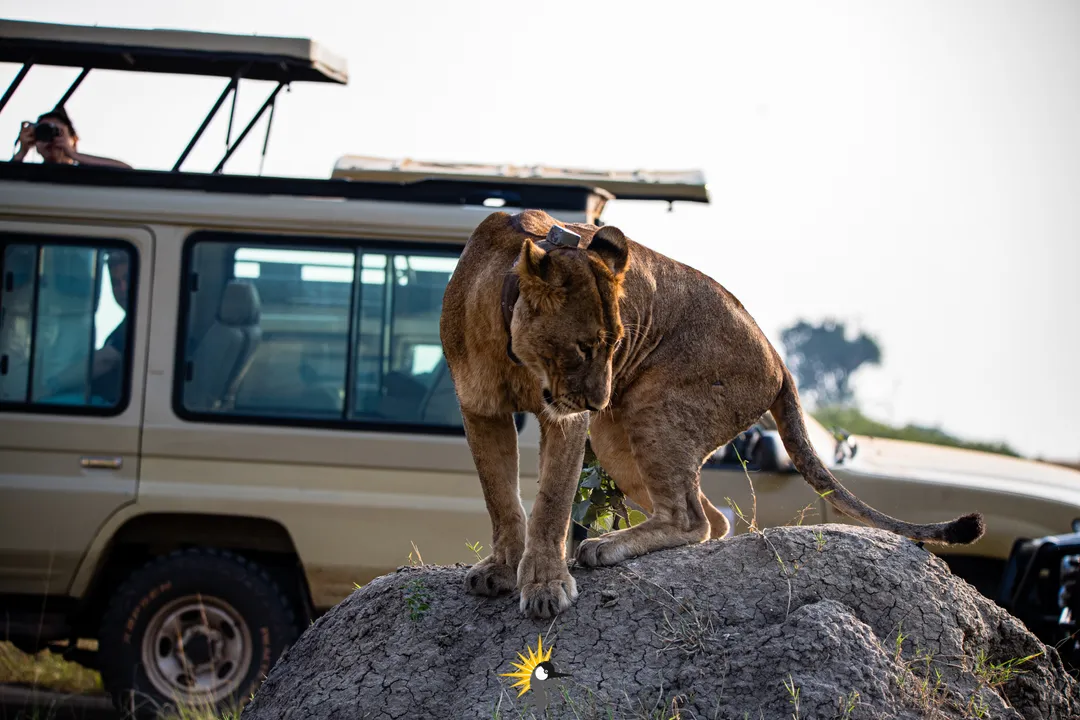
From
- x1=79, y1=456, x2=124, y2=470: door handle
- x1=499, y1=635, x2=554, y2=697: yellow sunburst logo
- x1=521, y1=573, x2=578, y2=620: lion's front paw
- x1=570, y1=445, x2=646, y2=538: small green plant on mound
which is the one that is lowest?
x1=499, y1=635, x2=554, y2=697: yellow sunburst logo

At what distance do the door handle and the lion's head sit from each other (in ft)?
13.1

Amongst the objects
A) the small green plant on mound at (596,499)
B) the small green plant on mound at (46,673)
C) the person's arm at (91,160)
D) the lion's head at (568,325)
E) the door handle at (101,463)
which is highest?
the person's arm at (91,160)

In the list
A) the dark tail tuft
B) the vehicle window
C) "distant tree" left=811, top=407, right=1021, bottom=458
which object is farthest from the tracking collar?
"distant tree" left=811, top=407, right=1021, bottom=458

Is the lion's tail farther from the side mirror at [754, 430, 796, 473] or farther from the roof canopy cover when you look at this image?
the roof canopy cover

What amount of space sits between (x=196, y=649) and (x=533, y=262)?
4280 millimetres

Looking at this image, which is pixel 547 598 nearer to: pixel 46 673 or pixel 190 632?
pixel 190 632

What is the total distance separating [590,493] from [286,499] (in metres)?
2.68

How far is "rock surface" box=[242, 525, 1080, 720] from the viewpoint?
337cm

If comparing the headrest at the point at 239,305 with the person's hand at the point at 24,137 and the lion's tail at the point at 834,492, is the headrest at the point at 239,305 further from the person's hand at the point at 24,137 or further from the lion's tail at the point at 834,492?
the lion's tail at the point at 834,492

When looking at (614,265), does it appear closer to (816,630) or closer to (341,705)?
(816,630)

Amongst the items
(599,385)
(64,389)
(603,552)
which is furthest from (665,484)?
(64,389)

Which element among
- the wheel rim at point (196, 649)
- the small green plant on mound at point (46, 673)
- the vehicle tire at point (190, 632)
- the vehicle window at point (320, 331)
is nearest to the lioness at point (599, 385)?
the vehicle window at point (320, 331)

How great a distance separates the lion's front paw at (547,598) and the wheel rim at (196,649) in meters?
3.58

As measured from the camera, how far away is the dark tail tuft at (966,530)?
3869 millimetres
